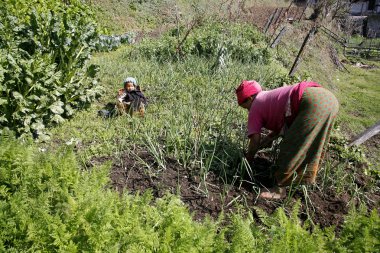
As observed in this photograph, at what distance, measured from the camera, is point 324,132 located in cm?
309

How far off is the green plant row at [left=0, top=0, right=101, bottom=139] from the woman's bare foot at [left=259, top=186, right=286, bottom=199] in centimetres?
281

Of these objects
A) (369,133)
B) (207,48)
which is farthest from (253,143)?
(207,48)

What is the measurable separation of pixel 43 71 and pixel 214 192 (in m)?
2.58

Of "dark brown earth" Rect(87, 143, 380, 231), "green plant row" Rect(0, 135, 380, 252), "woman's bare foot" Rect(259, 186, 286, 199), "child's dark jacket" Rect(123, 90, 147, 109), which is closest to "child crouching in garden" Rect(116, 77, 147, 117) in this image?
"child's dark jacket" Rect(123, 90, 147, 109)

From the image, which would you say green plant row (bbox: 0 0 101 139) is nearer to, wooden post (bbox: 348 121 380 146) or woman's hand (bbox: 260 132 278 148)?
woman's hand (bbox: 260 132 278 148)

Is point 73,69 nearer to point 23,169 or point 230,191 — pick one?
point 23,169

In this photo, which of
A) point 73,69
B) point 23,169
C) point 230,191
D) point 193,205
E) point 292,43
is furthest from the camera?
point 292,43

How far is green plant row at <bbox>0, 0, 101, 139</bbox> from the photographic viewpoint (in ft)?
13.3

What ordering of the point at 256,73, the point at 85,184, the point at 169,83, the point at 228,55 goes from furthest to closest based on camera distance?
the point at 228,55 → the point at 256,73 → the point at 169,83 → the point at 85,184

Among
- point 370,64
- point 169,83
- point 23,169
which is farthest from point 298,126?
point 370,64

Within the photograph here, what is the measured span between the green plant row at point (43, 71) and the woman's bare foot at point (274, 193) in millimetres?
2810

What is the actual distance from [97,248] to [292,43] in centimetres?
1070

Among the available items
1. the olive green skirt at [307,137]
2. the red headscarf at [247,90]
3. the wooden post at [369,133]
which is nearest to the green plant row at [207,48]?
the wooden post at [369,133]

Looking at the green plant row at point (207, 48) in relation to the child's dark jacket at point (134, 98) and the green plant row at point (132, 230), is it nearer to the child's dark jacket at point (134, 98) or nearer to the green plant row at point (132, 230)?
the child's dark jacket at point (134, 98)
